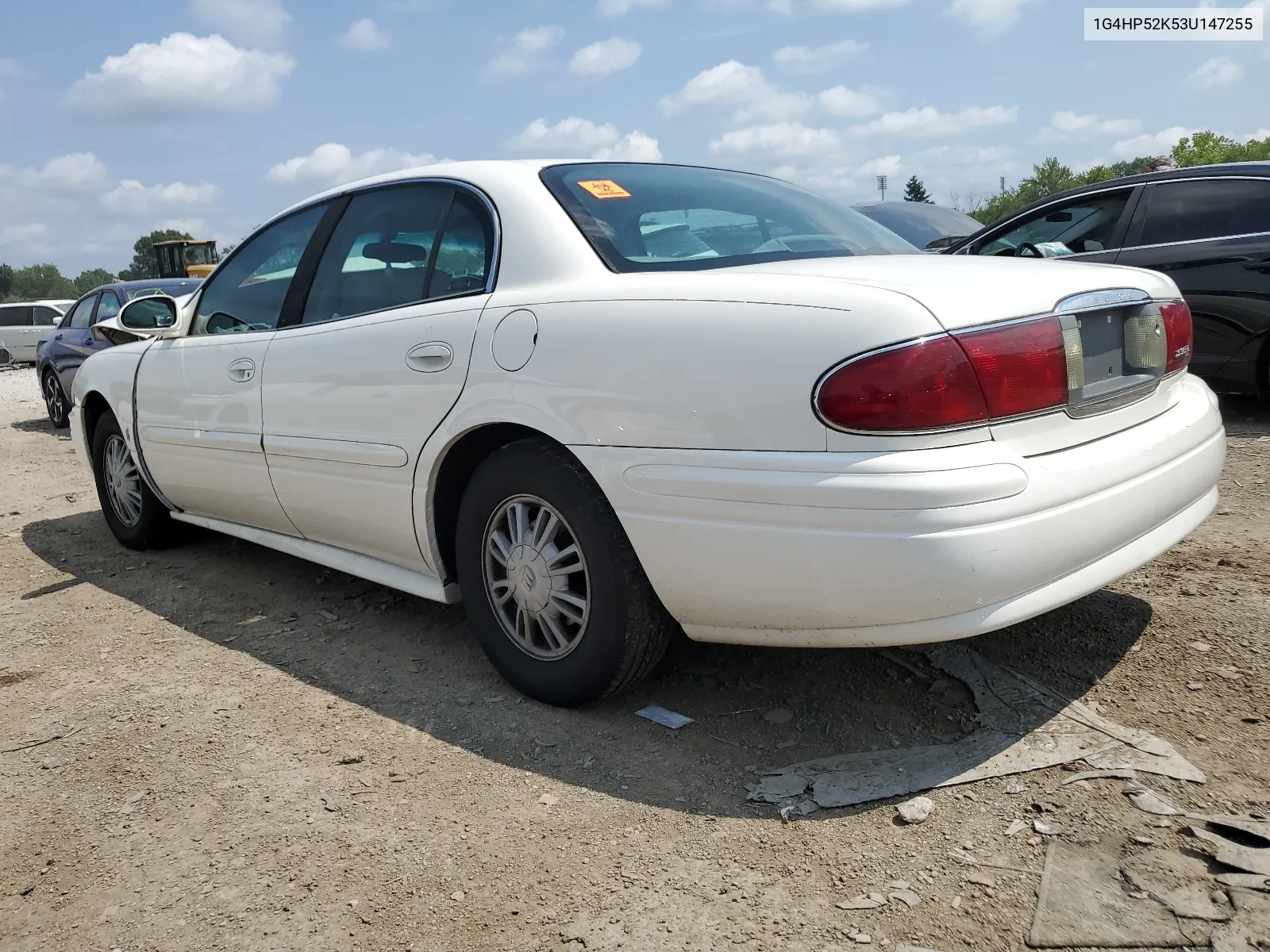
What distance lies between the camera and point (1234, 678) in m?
2.81

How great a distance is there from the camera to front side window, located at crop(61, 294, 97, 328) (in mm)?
11164

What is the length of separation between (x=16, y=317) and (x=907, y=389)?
29.3 m

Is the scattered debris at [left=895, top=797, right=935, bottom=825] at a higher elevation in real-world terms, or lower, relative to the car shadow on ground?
lower

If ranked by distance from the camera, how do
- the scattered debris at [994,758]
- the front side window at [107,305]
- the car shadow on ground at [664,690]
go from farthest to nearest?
the front side window at [107,305]
the car shadow on ground at [664,690]
the scattered debris at [994,758]

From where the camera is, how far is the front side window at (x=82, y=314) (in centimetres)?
1116

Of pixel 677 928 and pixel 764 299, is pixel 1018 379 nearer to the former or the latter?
pixel 764 299

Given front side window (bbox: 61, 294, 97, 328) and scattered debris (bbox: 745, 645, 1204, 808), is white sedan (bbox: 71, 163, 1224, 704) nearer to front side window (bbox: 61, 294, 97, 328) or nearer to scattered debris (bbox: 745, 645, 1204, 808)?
scattered debris (bbox: 745, 645, 1204, 808)

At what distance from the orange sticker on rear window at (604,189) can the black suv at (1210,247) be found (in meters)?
3.28

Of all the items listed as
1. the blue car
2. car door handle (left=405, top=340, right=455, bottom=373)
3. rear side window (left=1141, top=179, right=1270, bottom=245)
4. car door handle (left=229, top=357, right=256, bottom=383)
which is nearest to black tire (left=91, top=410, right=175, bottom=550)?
car door handle (left=229, top=357, right=256, bottom=383)

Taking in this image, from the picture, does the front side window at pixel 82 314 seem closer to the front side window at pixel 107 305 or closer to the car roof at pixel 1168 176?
the front side window at pixel 107 305


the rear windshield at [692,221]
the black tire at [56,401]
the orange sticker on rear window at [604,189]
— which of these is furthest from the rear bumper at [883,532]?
the black tire at [56,401]

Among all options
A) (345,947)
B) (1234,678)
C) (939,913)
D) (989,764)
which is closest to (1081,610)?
(1234,678)

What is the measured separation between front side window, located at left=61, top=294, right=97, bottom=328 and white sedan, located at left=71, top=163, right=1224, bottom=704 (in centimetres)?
853

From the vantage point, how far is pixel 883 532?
7.16ft
